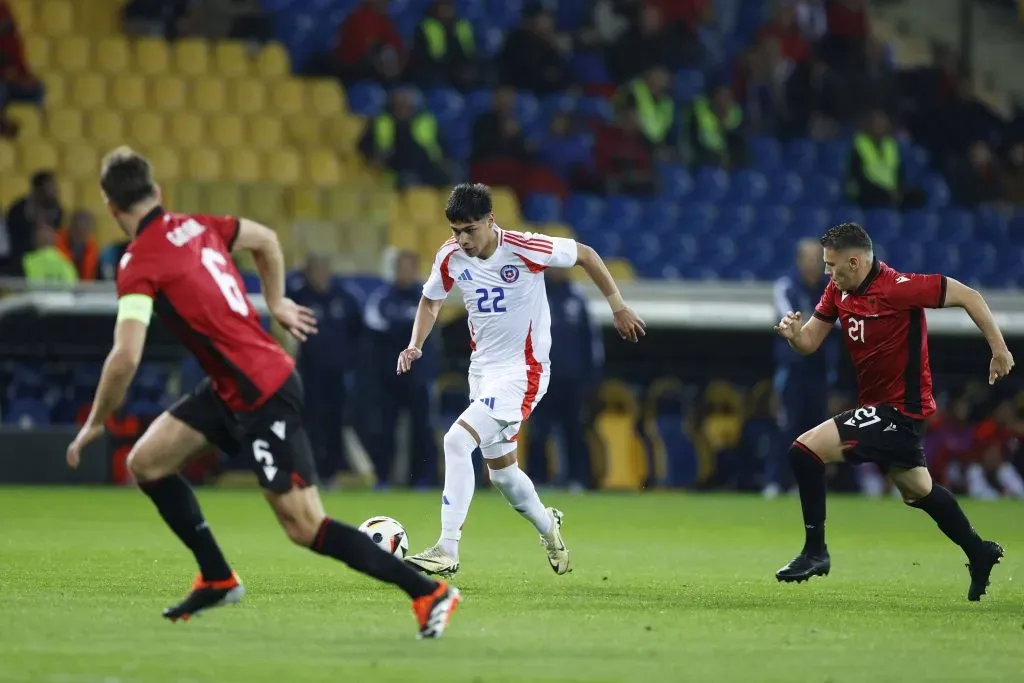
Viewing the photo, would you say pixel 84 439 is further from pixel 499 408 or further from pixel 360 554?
pixel 499 408

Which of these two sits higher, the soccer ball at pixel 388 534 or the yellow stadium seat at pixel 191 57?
the yellow stadium seat at pixel 191 57

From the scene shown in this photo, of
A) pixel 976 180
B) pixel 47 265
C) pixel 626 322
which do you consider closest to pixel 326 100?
pixel 47 265

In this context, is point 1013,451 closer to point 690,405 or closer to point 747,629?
point 690,405

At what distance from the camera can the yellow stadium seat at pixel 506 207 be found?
797 inches

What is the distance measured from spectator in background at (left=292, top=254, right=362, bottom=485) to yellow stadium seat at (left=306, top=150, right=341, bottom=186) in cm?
345

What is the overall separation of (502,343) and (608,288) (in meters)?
0.69

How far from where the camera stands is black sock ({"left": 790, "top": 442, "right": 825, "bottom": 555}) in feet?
31.4

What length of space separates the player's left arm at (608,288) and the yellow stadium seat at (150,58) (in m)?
12.6

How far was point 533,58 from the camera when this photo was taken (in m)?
22.9

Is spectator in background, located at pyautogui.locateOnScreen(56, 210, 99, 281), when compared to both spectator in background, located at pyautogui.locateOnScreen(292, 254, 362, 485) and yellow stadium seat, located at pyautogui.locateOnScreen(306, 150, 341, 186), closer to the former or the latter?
spectator in background, located at pyautogui.locateOnScreen(292, 254, 362, 485)

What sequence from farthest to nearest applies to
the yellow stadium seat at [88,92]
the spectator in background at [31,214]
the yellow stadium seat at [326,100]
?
1. the yellow stadium seat at [326,100]
2. the yellow stadium seat at [88,92]
3. the spectator in background at [31,214]

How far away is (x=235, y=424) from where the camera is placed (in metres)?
7.25

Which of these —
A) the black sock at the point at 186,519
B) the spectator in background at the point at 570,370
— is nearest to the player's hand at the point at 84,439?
the black sock at the point at 186,519

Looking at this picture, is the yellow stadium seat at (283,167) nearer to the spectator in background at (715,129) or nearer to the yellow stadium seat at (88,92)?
the yellow stadium seat at (88,92)
